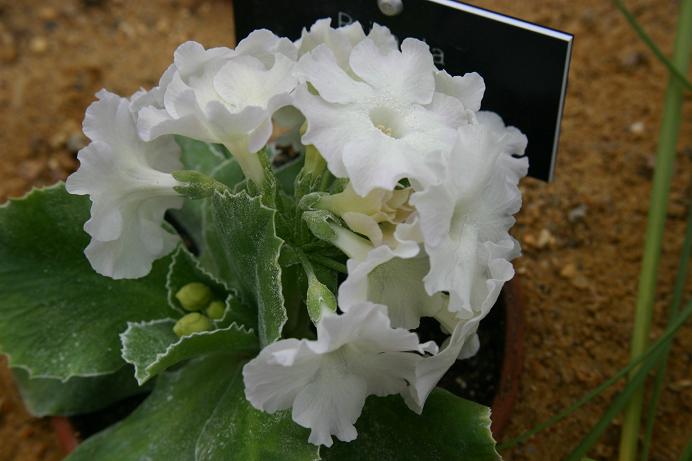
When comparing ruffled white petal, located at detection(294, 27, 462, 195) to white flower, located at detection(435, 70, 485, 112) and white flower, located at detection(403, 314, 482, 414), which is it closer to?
white flower, located at detection(435, 70, 485, 112)

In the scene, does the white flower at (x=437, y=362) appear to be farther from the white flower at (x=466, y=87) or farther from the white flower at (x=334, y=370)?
the white flower at (x=466, y=87)

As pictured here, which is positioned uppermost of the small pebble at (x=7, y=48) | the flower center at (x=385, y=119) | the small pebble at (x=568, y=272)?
the flower center at (x=385, y=119)

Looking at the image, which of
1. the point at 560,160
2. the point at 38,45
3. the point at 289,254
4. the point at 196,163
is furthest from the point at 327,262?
the point at 38,45

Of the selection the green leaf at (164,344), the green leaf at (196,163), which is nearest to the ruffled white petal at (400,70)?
the green leaf at (164,344)

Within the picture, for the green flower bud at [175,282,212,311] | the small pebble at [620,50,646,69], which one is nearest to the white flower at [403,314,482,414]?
the green flower bud at [175,282,212,311]

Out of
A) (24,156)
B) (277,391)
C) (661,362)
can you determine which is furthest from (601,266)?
(24,156)
